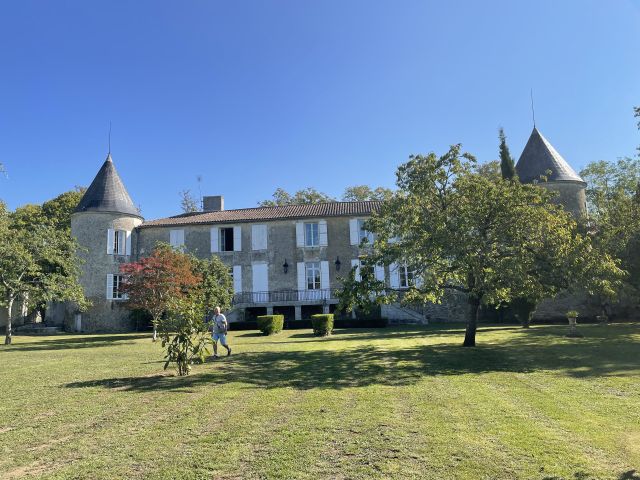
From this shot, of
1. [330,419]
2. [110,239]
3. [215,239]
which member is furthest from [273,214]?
[330,419]

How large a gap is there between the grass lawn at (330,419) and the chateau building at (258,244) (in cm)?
1763

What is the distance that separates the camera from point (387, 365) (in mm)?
10500

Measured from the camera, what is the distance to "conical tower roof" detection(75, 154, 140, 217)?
2973 centimetres

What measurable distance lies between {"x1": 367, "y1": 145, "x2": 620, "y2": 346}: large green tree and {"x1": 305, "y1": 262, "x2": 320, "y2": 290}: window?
1516cm

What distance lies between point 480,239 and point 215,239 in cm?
2077

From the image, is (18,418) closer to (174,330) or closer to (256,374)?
(174,330)

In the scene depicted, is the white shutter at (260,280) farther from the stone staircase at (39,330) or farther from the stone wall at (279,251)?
the stone staircase at (39,330)

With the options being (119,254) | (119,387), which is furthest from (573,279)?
(119,254)

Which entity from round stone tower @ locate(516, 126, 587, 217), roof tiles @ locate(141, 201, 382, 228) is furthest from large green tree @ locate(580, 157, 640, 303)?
roof tiles @ locate(141, 201, 382, 228)

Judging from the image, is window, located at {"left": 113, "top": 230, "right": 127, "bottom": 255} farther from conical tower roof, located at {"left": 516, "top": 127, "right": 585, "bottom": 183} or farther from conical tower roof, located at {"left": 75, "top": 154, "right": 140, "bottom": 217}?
conical tower roof, located at {"left": 516, "top": 127, "right": 585, "bottom": 183}

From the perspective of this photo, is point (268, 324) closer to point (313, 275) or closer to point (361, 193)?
point (313, 275)

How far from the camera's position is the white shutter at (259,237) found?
96.7 ft

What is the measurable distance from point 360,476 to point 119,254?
95.5ft

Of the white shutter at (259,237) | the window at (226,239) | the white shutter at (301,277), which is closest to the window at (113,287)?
the window at (226,239)
